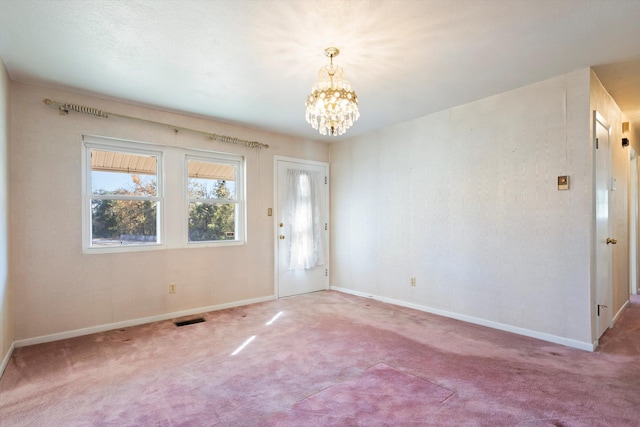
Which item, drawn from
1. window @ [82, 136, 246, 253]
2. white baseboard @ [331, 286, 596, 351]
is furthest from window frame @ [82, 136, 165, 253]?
white baseboard @ [331, 286, 596, 351]

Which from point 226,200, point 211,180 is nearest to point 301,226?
point 226,200

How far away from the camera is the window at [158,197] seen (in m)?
3.49

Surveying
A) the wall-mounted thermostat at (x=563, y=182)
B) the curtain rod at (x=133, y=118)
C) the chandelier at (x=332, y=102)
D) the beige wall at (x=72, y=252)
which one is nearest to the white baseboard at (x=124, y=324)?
the beige wall at (x=72, y=252)

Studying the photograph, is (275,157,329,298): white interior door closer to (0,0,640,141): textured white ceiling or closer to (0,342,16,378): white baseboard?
(0,0,640,141): textured white ceiling

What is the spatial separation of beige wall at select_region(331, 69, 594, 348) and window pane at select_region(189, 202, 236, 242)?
1917mm

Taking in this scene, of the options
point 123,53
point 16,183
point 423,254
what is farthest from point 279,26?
point 423,254

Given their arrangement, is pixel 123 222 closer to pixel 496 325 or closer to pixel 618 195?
pixel 496 325

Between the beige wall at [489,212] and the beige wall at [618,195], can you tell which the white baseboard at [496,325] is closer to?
the beige wall at [489,212]

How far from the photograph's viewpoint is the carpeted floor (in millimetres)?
1921

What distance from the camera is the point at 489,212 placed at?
3521mm

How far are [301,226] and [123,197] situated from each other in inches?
96.1

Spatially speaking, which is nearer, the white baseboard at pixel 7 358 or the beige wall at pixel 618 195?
the white baseboard at pixel 7 358

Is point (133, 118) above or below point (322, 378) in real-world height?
above

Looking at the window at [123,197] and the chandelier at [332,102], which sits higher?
the chandelier at [332,102]
